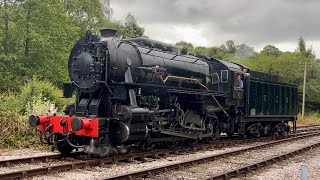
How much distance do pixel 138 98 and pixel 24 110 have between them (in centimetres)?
578

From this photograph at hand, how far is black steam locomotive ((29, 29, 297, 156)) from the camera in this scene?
10211 millimetres

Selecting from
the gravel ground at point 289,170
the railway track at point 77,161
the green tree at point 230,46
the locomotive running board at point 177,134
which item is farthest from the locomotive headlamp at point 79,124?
the green tree at point 230,46

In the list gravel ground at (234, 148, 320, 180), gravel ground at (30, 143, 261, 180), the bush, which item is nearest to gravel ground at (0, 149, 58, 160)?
the bush

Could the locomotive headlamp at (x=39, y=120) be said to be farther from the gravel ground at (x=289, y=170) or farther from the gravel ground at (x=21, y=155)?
the gravel ground at (x=289, y=170)

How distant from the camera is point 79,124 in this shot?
950 cm

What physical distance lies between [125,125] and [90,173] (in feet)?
5.81

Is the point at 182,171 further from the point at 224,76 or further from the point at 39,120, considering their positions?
the point at 224,76

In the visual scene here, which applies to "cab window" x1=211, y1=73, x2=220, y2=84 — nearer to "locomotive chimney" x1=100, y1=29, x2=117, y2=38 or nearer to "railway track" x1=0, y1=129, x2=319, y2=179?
"railway track" x1=0, y1=129, x2=319, y2=179

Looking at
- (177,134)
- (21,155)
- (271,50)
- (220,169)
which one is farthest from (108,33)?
(271,50)

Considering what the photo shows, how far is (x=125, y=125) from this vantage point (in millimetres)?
10086

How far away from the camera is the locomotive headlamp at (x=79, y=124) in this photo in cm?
949

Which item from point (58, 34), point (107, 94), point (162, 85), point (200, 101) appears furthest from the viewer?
point (58, 34)

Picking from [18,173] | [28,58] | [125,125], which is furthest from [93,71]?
[28,58]

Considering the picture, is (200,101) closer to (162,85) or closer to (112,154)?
(162,85)
